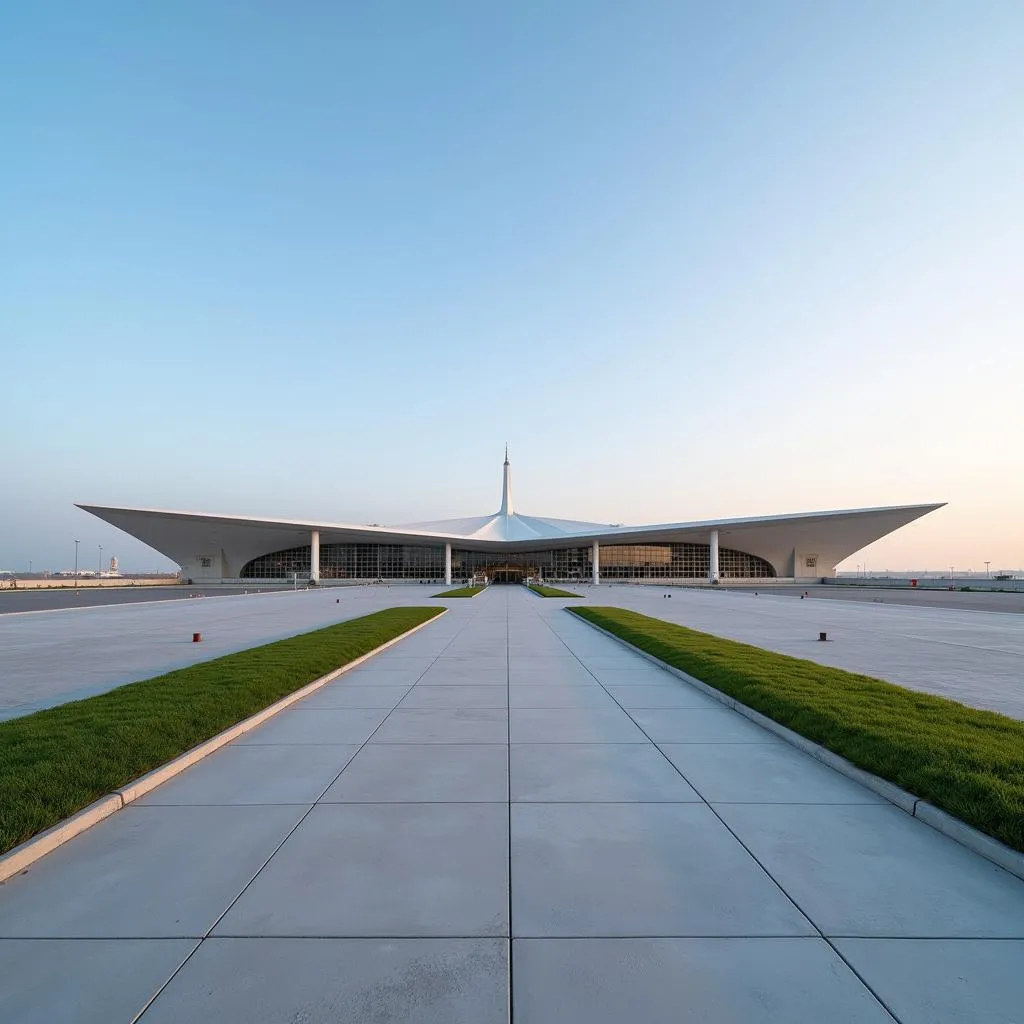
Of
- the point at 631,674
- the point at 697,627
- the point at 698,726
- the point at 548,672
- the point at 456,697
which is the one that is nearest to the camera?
the point at 698,726

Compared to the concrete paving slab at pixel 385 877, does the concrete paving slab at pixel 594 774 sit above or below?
below

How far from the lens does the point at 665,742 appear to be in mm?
7047

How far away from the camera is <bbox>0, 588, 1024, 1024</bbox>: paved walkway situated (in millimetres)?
2918

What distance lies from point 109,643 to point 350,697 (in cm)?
946

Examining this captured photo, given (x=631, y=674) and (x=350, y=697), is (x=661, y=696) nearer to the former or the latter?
(x=631, y=674)

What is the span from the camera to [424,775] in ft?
19.4

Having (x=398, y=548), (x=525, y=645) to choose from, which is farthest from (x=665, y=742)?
(x=398, y=548)

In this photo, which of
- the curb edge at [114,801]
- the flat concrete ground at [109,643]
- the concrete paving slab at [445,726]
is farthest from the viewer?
the flat concrete ground at [109,643]

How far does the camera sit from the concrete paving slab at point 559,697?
883 centimetres

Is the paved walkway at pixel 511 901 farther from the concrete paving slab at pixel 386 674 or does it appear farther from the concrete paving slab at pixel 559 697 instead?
the concrete paving slab at pixel 386 674

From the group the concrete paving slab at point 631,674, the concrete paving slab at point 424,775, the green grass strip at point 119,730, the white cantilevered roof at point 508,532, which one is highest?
the white cantilevered roof at point 508,532

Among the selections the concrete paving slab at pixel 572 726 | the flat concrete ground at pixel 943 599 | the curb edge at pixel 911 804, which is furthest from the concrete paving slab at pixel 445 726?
the flat concrete ground at pixel 943 599

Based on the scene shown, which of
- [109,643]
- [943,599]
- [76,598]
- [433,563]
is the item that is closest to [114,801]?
[109,643]

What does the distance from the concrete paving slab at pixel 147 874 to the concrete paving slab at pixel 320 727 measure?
80.1 inches
